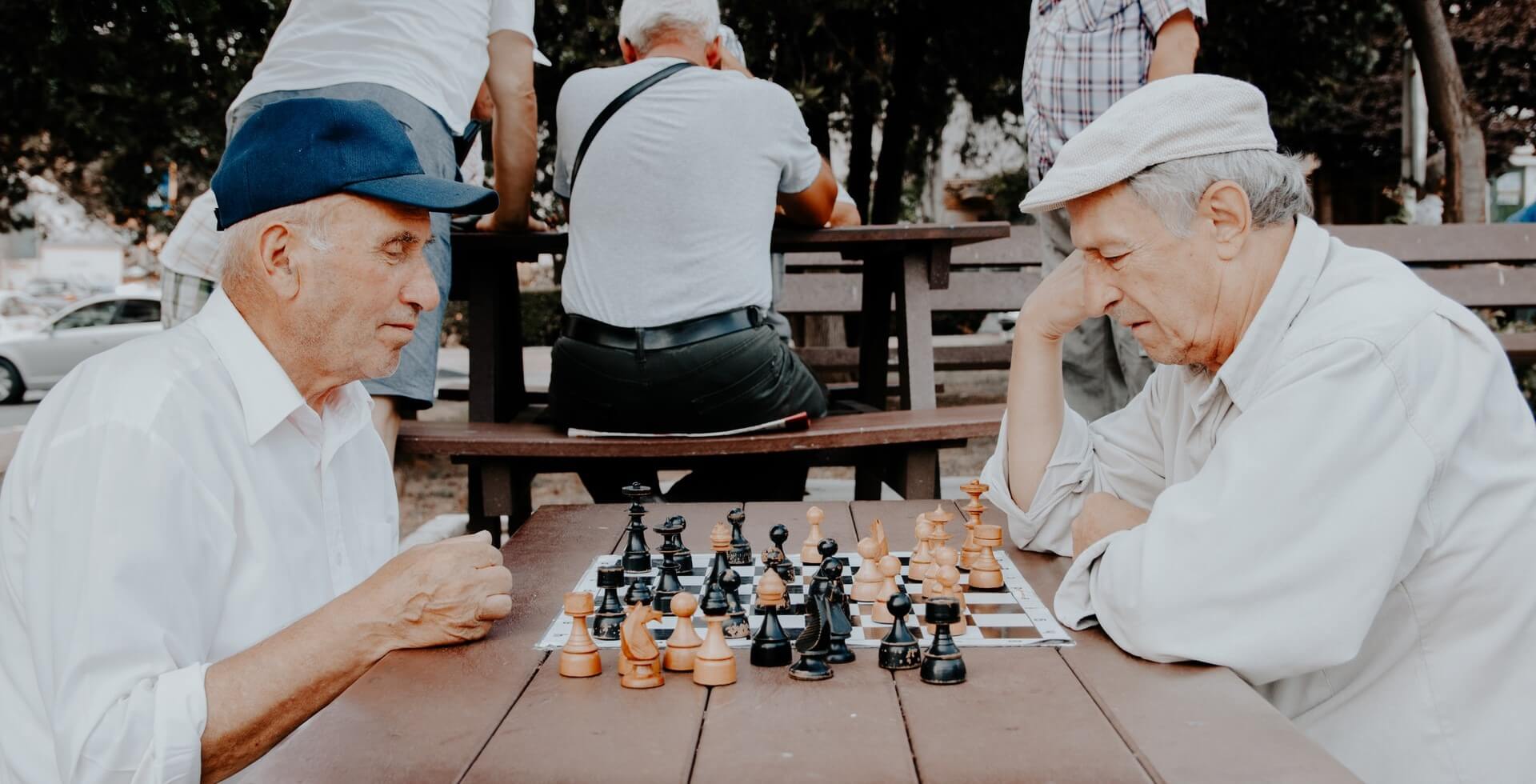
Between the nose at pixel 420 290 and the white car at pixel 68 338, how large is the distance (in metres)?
16.8

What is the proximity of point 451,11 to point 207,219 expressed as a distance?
1.08 metres

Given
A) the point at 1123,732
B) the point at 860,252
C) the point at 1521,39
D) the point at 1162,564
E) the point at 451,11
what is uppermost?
the point at 1521,39

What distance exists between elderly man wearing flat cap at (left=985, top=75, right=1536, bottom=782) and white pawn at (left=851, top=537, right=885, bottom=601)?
30 centimetres

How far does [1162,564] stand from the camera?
1.80 metres

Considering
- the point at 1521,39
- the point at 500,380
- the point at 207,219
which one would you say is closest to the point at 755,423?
the point at 500,380

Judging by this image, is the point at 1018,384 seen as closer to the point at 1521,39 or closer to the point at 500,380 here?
the point at 500,380

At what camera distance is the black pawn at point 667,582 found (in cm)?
214

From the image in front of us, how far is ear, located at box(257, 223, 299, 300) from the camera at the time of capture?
2.09 meters

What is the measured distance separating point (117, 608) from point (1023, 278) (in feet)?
21.4

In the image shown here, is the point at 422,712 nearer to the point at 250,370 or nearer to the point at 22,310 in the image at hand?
the point at 250,370

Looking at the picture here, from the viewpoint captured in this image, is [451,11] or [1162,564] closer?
[1162,564]

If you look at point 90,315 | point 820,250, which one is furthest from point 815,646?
point 90,315

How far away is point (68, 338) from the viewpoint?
59.8ft

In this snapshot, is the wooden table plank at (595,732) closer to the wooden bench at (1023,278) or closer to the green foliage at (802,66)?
the wooden bench at (1023,278)
